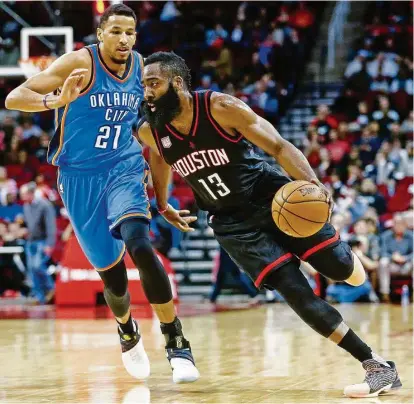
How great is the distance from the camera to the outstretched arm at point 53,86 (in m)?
4.63

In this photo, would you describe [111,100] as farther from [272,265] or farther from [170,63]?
[272,265]

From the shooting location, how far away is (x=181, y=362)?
5.18 meters

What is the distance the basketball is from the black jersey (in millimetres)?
405

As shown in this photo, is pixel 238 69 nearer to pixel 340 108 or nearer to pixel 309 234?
pixel 340 108

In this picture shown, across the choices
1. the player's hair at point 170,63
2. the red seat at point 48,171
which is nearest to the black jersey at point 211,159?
the player's hair at point 170,63

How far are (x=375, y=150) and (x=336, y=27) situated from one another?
5.43m

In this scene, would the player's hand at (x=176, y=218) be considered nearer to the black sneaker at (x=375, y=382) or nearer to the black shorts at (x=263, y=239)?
the black shorts at (x=263, y=239)

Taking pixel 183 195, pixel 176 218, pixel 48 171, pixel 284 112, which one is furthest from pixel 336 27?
pixel 176 218

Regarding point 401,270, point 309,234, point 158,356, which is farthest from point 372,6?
point 309,234

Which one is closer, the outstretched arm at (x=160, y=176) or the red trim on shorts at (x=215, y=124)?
the red trim on shorts at (x=215, y=124)

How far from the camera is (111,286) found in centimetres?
557

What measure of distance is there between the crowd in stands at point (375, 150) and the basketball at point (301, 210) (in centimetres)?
771

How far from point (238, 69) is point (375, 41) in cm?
275

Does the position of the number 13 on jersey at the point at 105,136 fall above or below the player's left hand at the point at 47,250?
above
